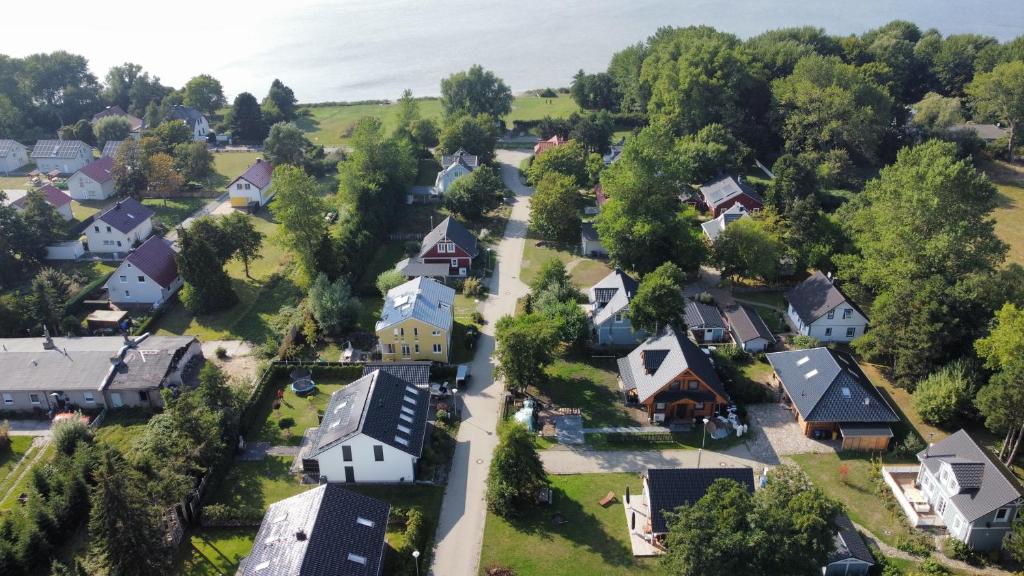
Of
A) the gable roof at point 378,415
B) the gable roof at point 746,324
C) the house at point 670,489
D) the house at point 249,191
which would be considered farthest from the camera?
the house at point 249,191

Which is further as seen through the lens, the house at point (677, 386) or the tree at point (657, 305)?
the tree at point (657, 305)

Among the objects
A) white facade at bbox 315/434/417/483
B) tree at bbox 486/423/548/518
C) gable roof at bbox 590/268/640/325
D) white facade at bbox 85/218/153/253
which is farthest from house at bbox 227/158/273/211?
tree at bbox 486/423/548/518

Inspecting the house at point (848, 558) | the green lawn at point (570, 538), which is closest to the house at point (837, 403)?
the house at point (848, 558)

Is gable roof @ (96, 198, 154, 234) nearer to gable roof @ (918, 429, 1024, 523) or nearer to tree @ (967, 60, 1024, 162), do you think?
gable roof @ (918, 429, 1024, 523)

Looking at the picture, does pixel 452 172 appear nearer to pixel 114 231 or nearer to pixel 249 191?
pixel 249 191

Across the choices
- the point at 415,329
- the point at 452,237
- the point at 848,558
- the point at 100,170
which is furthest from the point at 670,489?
the point at 100,170

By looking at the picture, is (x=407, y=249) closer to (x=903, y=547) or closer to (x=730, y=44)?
(x=903, y=547)

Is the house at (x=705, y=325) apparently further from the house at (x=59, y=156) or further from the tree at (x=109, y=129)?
the tree at (x=109, y=129)
